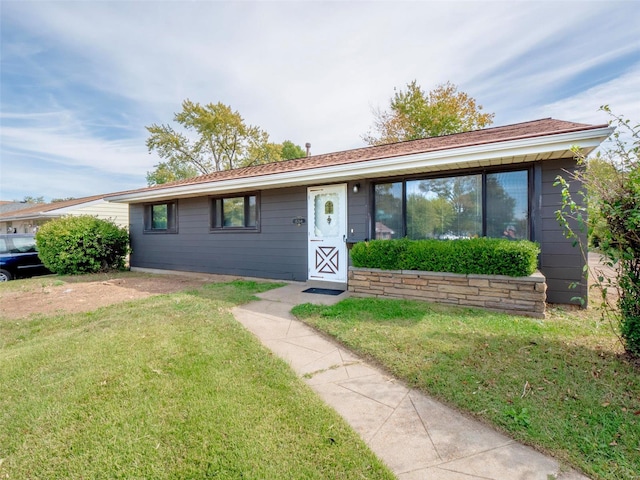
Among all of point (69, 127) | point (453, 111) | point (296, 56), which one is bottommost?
point (69, 127)

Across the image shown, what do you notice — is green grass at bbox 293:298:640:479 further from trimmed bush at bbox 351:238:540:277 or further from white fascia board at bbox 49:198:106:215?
white fascia board at bbox 49:198:106:215

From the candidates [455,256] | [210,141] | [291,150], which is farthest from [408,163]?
[210,141]

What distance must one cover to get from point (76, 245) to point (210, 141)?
61.7 feet

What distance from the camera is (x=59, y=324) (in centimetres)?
408

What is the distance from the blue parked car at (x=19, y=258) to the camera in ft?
28.7

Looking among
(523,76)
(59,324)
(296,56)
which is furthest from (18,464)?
(523,76)

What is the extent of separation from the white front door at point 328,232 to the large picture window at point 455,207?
2.65ft

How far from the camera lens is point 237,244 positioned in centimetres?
800

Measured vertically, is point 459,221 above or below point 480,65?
below

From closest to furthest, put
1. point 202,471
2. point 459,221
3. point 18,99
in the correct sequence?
1. point 202,471
2. point 459,221
3. point 18,99

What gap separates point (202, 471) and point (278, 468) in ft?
1.29

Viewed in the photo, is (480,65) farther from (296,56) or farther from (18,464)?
(18,464)

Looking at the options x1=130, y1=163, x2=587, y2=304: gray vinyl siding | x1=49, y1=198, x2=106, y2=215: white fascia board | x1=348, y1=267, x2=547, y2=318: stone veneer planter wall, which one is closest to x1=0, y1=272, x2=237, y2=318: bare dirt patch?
x1=130, y1=163, x2=587, y2=304: gray vinyl siding

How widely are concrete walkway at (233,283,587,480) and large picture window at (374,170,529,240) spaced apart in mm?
3345
